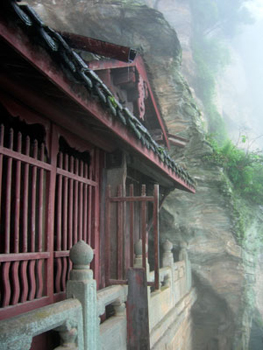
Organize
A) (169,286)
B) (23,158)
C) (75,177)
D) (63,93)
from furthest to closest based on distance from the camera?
(169,286) < (75,177) < (23,158) < (63,93)

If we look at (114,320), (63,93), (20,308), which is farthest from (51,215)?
(114,320)

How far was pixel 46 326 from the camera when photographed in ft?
8.85

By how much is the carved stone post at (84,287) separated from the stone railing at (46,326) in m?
0.08

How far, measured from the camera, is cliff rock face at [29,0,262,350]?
10438mm

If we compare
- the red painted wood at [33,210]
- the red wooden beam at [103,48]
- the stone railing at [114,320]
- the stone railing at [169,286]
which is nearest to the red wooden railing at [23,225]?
the red painted wood at [33,210]

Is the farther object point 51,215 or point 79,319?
point 51,215

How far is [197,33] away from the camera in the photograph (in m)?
30.6

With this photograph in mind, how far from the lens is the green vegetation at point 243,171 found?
37.2 ft

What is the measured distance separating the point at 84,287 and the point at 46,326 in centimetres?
66

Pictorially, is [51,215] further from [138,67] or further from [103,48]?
[138,67]

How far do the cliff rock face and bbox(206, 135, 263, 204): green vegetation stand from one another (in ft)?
2.55

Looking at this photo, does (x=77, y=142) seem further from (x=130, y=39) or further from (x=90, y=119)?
(x=130, y=39)

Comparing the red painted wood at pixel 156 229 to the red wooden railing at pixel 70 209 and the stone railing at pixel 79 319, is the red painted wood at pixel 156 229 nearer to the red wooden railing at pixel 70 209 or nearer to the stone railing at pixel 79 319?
the stone railing at pixel 79 319

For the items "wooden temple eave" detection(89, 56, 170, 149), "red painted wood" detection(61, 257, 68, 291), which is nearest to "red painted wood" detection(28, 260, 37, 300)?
"red painted wood" detection(61, 257, 68, 291)
